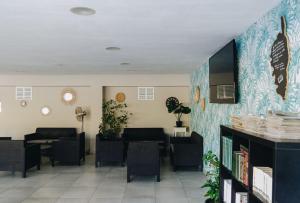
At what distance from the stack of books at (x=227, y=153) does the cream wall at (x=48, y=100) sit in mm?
6082

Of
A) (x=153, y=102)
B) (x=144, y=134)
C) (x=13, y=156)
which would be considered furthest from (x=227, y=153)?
(x=153, y=102)

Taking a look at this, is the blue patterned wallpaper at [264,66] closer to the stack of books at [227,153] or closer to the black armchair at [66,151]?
the stack of books at [227,153]

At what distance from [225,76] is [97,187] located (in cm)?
322

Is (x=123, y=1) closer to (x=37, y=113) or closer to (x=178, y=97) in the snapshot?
(x=178, y=97)

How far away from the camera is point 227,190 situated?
3.01 meters

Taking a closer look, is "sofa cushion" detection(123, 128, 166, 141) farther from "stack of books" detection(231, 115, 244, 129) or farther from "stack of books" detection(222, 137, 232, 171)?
"stack of books" detection(231, 115, 244, 129)

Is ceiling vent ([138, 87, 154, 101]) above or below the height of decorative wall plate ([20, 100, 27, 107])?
above

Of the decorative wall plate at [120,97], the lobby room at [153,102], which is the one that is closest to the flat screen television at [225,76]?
the lobby room at [153,102]

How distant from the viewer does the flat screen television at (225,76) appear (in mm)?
3822

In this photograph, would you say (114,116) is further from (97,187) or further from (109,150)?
(97,187)

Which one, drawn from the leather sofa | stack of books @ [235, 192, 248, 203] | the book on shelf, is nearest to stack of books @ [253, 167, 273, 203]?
stack of books @ [235, 192, 248, 203]

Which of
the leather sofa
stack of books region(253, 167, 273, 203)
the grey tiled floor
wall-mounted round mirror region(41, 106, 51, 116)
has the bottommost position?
the grey tiled floor

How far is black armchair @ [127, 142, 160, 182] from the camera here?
586cm

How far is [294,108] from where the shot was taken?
7.56ft
